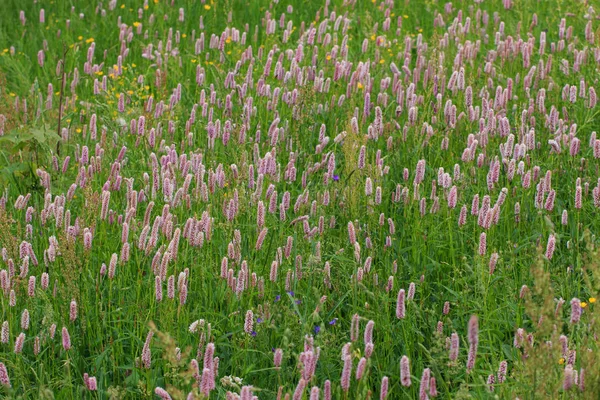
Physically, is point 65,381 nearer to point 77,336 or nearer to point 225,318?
point 77,336

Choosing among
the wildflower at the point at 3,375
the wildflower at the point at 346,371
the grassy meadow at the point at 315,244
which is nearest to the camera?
the wildflower at the point at 346,371

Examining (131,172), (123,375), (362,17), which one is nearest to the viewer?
(123,375)

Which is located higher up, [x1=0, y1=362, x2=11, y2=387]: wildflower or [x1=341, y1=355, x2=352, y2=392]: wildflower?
[x1=341, y1=355, x2=352, y2=392]: wildflower

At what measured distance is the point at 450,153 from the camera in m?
4.82

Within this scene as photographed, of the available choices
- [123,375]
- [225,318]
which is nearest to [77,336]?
[123,375]

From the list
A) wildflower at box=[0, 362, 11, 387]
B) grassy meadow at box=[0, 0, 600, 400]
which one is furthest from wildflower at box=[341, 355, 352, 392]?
wildflower at box=[0, 362, 11, 387]

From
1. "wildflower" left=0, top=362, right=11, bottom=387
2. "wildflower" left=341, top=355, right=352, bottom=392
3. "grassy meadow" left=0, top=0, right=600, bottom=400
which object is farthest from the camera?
"grassy meadow" left=0, top=0, right=600, bottom=400

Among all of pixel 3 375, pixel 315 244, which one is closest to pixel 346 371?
pixel 3 375

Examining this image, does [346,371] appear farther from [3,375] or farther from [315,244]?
[315,244]

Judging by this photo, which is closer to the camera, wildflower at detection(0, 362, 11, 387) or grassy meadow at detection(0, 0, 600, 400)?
wildflower at detection(0, 362, 11, 387)

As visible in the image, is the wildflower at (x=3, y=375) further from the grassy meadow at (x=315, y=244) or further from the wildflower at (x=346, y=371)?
the wildflower at (x=346, y=371)

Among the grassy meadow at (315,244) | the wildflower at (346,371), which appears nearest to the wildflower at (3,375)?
the grassy meadow at (315,244)

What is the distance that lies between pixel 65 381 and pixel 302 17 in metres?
5.27

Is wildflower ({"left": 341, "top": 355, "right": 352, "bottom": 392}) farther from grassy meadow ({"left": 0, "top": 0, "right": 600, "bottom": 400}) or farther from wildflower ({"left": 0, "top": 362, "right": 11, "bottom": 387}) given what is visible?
wildflower ({"left": 0, "top": 362, "right": 11, "bottom": 387})
